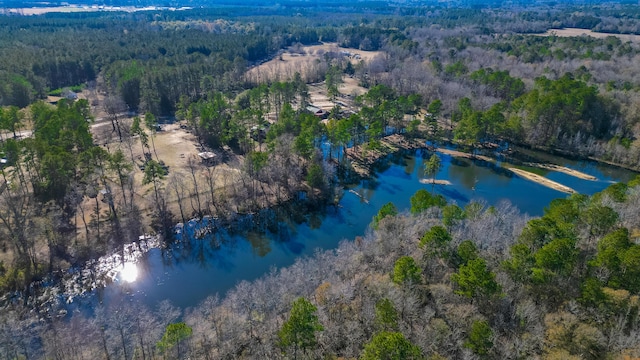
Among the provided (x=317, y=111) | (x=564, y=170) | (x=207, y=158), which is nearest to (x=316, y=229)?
(x=207, y=158)

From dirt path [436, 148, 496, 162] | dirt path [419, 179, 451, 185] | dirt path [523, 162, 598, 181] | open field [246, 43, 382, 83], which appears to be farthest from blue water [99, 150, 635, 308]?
open field [246, 43, 382, 83]

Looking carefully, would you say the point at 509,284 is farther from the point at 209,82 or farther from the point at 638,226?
the point at 209,82

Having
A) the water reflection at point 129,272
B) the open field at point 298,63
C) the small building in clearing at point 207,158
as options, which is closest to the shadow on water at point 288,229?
the water reflection at point 129,272

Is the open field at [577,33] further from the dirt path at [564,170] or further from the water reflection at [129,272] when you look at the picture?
the water reflection at [129,272]

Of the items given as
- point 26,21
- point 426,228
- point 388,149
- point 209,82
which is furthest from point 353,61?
point 26,21

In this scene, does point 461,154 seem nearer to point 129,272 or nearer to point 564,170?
point 564,170

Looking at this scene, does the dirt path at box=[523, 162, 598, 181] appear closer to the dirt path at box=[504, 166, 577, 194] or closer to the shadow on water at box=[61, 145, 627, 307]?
the shadow on water at box=[61, 145, 627, 307]
